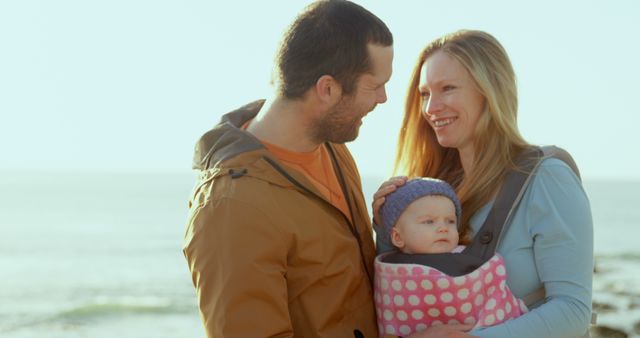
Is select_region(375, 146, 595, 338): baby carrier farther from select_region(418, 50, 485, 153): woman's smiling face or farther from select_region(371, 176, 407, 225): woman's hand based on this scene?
select_region(418, 50, 485, 153): woman's smiling face

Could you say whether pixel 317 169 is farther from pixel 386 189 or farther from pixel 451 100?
pixel 451 100

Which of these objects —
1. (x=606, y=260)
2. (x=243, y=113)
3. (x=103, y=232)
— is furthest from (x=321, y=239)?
(x=103, y=232)

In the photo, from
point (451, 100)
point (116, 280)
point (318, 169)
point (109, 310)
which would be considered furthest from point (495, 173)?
point (116, 280)

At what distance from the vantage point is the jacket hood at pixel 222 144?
4.24 m

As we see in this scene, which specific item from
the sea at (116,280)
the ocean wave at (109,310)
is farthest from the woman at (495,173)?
the ocean wave at (109,310)

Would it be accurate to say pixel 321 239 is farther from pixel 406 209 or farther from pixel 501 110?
pixel 501 110

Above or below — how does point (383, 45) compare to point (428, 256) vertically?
above

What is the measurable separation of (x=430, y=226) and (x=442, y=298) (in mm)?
346

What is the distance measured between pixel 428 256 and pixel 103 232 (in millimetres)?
33525

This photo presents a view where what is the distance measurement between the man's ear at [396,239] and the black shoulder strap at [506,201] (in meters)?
0.30

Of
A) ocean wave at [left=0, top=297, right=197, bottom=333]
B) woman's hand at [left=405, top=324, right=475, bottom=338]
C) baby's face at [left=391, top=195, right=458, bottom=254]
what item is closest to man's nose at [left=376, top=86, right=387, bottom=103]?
baby's face at [left=391, top=195, right=458, bottom=254]

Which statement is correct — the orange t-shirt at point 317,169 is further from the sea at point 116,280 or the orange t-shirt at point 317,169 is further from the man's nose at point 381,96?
the sea at point 116,280

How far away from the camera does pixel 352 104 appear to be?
451 centimetres

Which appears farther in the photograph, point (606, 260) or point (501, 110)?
point (606, 260)
